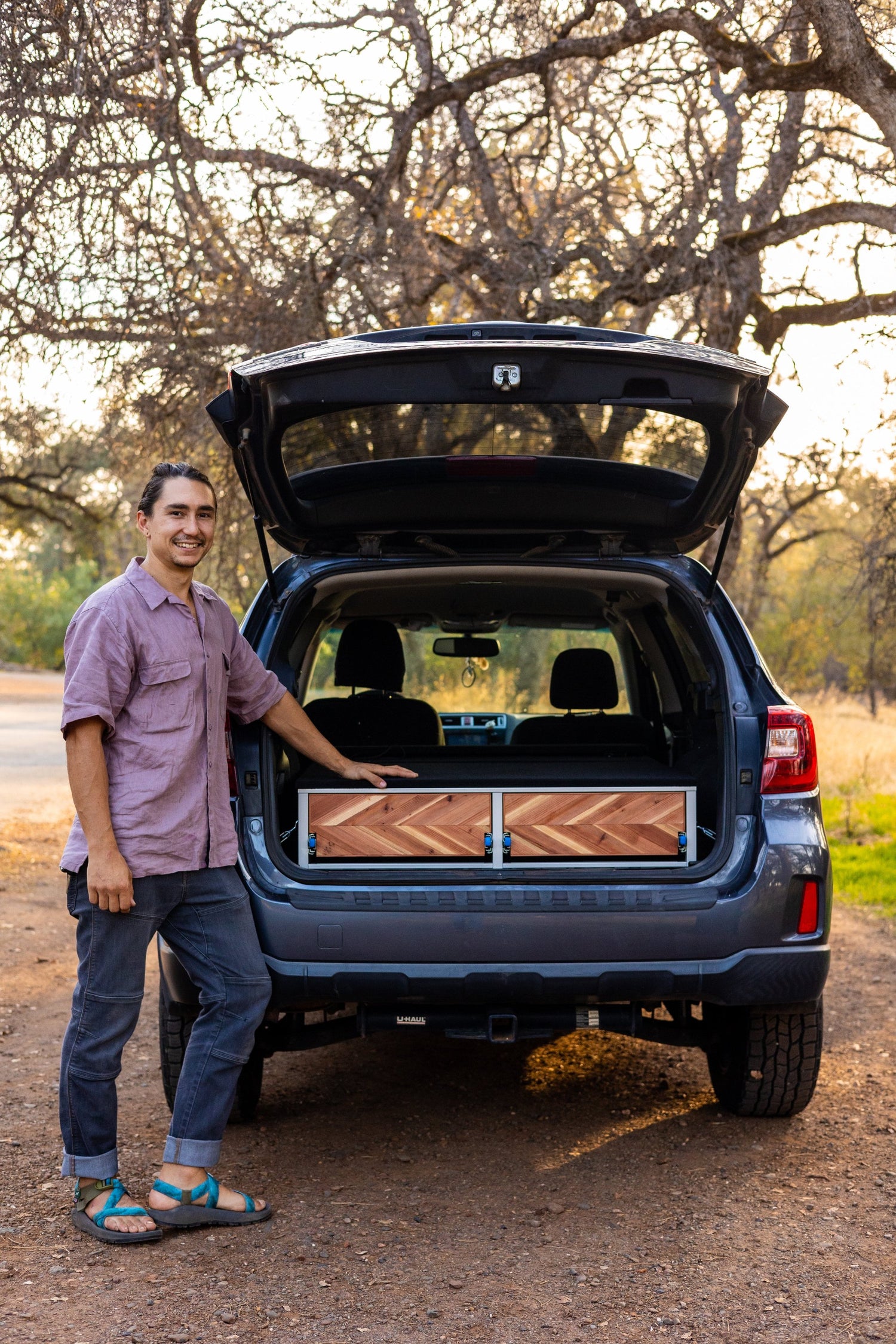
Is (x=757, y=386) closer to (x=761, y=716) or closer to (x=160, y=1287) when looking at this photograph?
(x=761, y=716)

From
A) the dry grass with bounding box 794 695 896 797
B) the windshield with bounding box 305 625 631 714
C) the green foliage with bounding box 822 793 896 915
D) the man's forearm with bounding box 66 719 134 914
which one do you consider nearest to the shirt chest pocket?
the man's forearm with bounding box 66 719 134 914

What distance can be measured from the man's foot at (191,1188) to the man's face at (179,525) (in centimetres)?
152

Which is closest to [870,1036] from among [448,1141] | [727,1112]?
[727,1112]

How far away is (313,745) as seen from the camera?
3770 mm

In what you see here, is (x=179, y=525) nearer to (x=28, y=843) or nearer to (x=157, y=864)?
(x=157, y=864)

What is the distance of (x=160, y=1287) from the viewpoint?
296 cm

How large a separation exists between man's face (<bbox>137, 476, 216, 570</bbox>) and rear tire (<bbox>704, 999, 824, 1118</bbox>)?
6.71 feet

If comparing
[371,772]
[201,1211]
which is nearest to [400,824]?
[371,772]

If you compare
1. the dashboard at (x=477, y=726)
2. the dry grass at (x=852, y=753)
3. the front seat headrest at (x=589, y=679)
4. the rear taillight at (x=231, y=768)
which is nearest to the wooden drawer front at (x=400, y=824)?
the rear taillight at (x=231, y=768)

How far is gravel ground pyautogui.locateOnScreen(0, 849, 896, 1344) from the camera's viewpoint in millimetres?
2826

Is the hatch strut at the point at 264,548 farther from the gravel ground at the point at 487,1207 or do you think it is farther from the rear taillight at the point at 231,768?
the gravel ground at the point at 487,1207

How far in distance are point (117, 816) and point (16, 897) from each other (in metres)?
5.12

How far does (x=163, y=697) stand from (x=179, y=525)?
44 cm

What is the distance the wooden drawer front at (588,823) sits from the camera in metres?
3.75
